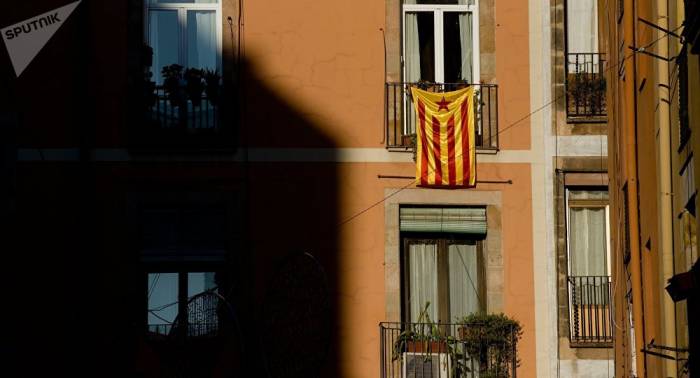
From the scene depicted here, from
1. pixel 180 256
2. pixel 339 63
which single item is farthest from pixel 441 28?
pixel 180 256

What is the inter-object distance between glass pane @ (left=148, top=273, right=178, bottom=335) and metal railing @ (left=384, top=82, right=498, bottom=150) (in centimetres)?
408

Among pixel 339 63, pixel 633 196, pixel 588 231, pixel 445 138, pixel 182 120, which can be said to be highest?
pixel 339 63

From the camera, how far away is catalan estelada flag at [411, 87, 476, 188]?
2795 cm

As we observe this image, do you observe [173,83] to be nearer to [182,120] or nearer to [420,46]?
[182,120]

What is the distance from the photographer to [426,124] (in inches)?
1109

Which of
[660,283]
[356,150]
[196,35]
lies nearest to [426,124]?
[356,150]

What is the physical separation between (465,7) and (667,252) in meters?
7.53

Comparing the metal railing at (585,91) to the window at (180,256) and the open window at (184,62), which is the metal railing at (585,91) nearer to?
the open window at (184,62)

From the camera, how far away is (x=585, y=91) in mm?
28625

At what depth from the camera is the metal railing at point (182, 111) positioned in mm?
28188

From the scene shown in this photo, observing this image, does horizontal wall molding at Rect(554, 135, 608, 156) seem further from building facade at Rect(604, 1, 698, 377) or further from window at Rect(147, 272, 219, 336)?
window at Rect(147, 272, 219, 336)

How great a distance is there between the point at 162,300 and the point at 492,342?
517cm

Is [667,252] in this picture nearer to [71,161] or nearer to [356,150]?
[356,150]

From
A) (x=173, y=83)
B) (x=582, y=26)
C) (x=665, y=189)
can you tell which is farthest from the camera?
(x=582, y=26)
